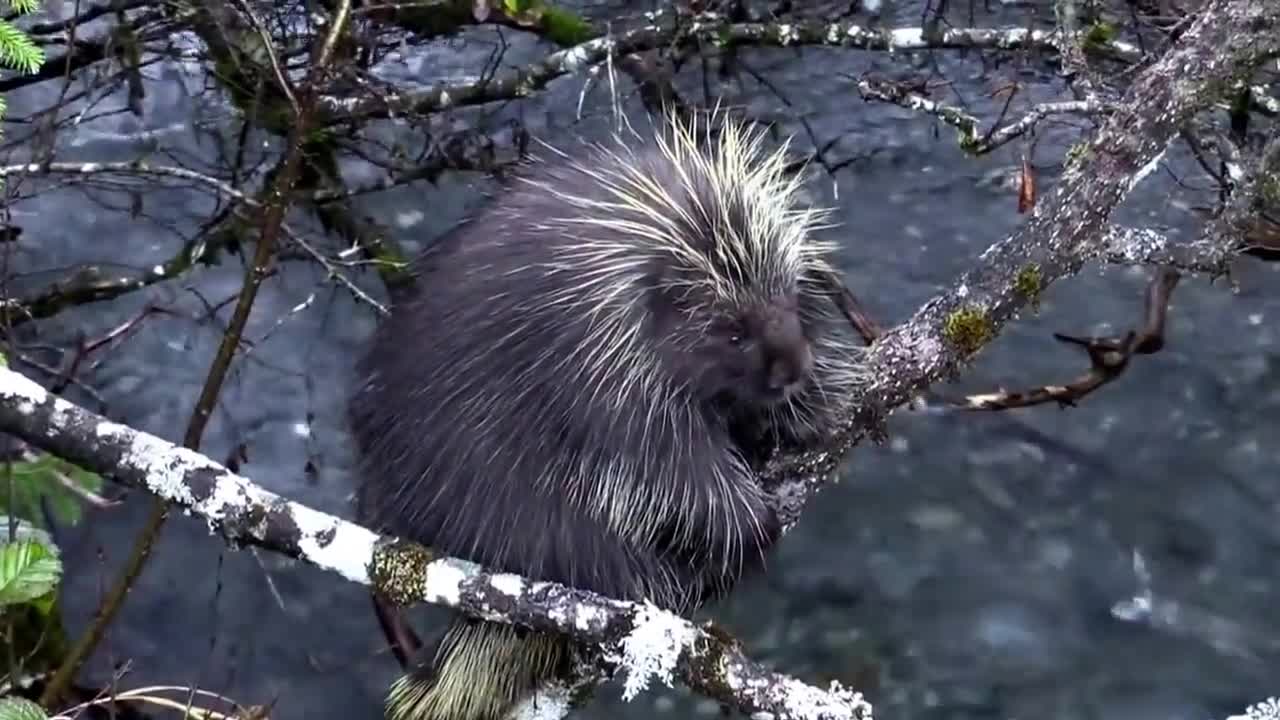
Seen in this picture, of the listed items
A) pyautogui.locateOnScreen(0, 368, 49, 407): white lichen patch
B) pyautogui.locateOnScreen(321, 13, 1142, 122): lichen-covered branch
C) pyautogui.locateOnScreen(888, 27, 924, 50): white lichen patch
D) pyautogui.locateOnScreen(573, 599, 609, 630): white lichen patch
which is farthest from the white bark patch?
pyautogui.locateOnScreen(888, 27, 924, 50): white lichen patch

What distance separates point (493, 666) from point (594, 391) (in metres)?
0.47

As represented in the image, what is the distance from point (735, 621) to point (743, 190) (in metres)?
1.26

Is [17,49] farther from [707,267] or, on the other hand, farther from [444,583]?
[707,267]

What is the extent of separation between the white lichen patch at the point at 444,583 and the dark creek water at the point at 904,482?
3.46 feet

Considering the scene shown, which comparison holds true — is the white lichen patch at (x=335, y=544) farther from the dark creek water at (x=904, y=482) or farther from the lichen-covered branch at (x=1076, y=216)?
the dark creek water at (x=904, y=482)

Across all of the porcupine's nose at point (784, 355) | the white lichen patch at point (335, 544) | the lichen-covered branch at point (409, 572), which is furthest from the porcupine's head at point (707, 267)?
the white lichen patch at point (335, 544)

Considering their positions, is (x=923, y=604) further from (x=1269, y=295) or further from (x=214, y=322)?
Result: (x=214, y=322)

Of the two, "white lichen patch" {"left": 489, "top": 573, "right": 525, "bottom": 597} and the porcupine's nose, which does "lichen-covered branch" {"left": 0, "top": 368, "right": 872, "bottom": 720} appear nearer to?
"white lichen patch" {"left": 489, "top": 573, "right": 525, "bottom": 597}

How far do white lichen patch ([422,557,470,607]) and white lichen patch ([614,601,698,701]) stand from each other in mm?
242

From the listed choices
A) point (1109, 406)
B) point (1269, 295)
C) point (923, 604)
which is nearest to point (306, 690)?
point (923, 604)

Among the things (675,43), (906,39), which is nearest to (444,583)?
(675,43)

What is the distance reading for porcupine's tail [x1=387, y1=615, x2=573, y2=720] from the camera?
2.29 metres

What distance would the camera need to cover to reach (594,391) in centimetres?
219

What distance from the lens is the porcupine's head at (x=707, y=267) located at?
2.14 meters
